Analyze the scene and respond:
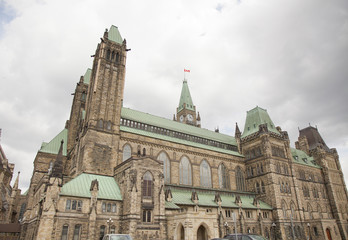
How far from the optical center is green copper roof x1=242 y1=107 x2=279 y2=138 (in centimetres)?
6812

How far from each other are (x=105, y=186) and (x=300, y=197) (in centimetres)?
4747

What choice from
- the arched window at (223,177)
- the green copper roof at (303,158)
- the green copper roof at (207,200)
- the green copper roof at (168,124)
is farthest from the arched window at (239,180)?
the green copper roof at (303,158)

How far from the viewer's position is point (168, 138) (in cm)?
5519

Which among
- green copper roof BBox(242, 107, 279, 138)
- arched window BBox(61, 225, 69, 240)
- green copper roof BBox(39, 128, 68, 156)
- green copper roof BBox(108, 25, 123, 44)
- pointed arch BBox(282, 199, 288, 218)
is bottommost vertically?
arched window BBox(61, 225, 69, 240)

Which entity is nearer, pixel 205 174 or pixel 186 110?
pixel 205 174

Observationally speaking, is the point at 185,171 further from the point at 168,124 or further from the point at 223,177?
the point at 168,124

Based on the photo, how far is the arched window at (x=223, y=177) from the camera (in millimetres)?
59128

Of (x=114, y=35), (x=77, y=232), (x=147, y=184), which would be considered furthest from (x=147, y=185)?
(x=114, y=35)

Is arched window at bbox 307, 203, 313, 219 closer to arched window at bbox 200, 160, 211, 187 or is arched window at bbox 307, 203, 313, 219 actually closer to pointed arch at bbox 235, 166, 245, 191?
pointed arch at bbox 235, 166, 245, 191

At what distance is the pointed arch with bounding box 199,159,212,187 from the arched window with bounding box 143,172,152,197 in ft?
62.7

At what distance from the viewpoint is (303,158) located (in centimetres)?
7725

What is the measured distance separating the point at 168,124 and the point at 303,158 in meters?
43.9

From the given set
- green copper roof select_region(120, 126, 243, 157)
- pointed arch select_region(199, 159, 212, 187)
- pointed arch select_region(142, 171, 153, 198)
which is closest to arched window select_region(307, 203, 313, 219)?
green copper roof select_region(120, 126, 243, 157)

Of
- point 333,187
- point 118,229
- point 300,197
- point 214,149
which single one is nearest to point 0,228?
point 118,229
